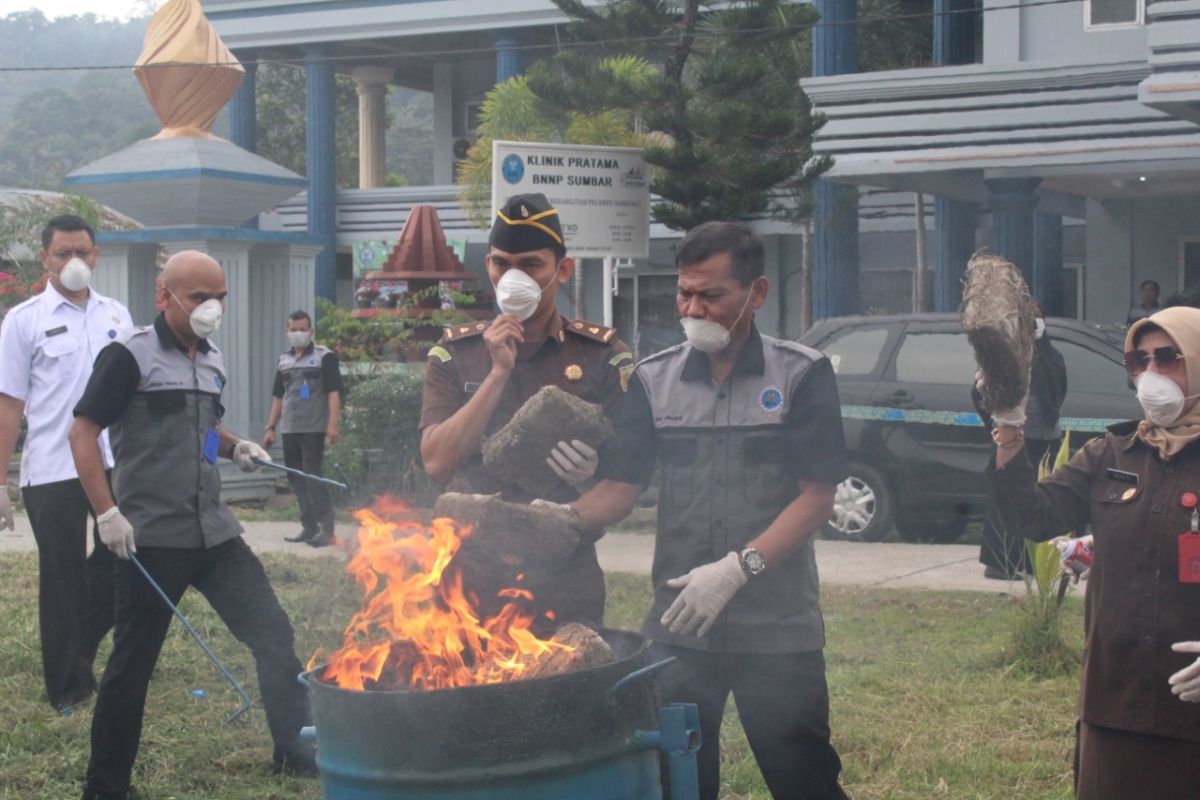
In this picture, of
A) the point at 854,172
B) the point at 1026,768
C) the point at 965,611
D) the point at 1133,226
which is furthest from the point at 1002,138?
the point at 1026,768

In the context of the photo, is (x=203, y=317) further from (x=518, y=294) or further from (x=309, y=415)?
(x=309, y=415)

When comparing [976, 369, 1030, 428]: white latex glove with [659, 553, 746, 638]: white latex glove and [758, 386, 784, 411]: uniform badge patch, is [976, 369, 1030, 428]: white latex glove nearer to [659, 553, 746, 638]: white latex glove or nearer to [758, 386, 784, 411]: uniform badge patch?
[758, 386, 784, 411]: uniform badge patch

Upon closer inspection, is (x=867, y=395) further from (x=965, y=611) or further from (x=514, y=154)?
(x=514, y=154)

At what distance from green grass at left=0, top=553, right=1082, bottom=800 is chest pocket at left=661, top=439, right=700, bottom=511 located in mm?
1697

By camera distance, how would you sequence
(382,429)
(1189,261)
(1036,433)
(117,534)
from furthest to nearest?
(1189,261)
(382,429)
(1036,433)
(117,534)

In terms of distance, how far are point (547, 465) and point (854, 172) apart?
38.8 feet

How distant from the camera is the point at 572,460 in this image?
12.6 ft

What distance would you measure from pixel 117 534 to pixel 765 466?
7.82 feet

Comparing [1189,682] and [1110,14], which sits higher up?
[1110,14]

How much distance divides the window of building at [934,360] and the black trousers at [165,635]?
20.9ft

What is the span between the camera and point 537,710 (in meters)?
3.18

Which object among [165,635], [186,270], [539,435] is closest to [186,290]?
[186,270]

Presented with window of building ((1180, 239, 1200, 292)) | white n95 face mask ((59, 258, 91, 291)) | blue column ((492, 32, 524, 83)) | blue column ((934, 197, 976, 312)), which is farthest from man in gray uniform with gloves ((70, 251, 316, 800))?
blue column ((492, 32, 524, 83))

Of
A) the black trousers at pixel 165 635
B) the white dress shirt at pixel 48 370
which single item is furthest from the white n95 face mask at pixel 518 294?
the white dress shirt at pixel 48 370
